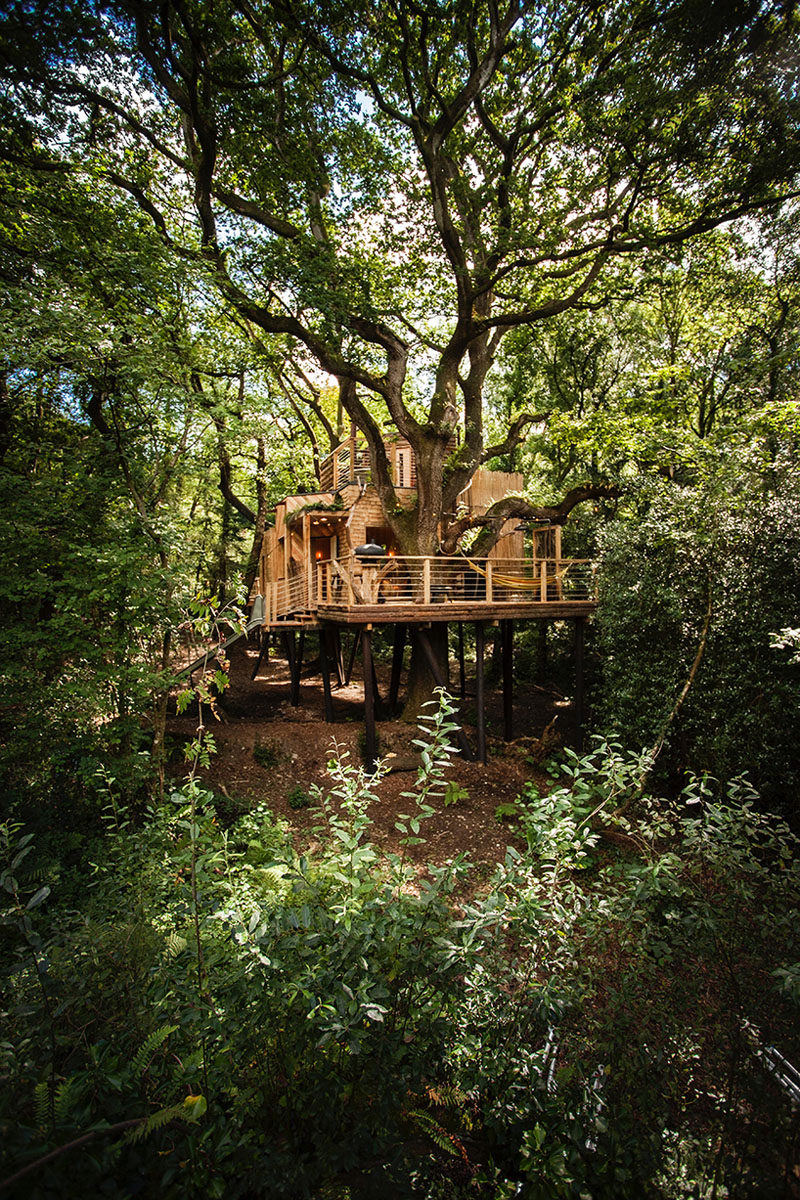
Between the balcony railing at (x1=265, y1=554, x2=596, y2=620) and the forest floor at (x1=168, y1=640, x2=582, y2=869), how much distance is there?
296 centimetres

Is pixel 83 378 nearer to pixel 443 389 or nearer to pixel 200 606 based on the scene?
pixel 200 606

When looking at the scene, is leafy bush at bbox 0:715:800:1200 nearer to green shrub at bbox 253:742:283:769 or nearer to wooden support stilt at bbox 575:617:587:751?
green shrub at bbox 253:742:283:769

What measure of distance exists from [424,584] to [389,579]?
1328 millimetres

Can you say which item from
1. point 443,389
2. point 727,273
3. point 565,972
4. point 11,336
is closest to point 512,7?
point 443,389

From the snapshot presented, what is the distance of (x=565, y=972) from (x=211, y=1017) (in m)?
1.67

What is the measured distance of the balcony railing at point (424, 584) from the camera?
424 inches

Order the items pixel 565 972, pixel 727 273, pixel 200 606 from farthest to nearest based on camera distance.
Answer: pixel 727 273, pixel 200 606, pixel 565 972

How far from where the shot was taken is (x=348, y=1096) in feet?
6.81

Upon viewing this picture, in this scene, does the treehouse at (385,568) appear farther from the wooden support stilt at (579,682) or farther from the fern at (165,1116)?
the fern at (165,1116)

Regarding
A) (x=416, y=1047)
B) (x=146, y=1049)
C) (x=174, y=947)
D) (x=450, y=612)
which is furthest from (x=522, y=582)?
(x=146, y=1049)

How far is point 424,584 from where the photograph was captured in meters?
10.5

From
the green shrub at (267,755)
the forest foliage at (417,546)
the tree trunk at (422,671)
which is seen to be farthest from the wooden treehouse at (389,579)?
the green shrub at (267,755)

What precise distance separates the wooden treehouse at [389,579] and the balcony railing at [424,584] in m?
0.03

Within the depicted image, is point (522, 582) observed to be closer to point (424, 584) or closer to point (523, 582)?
point (523, 582)
